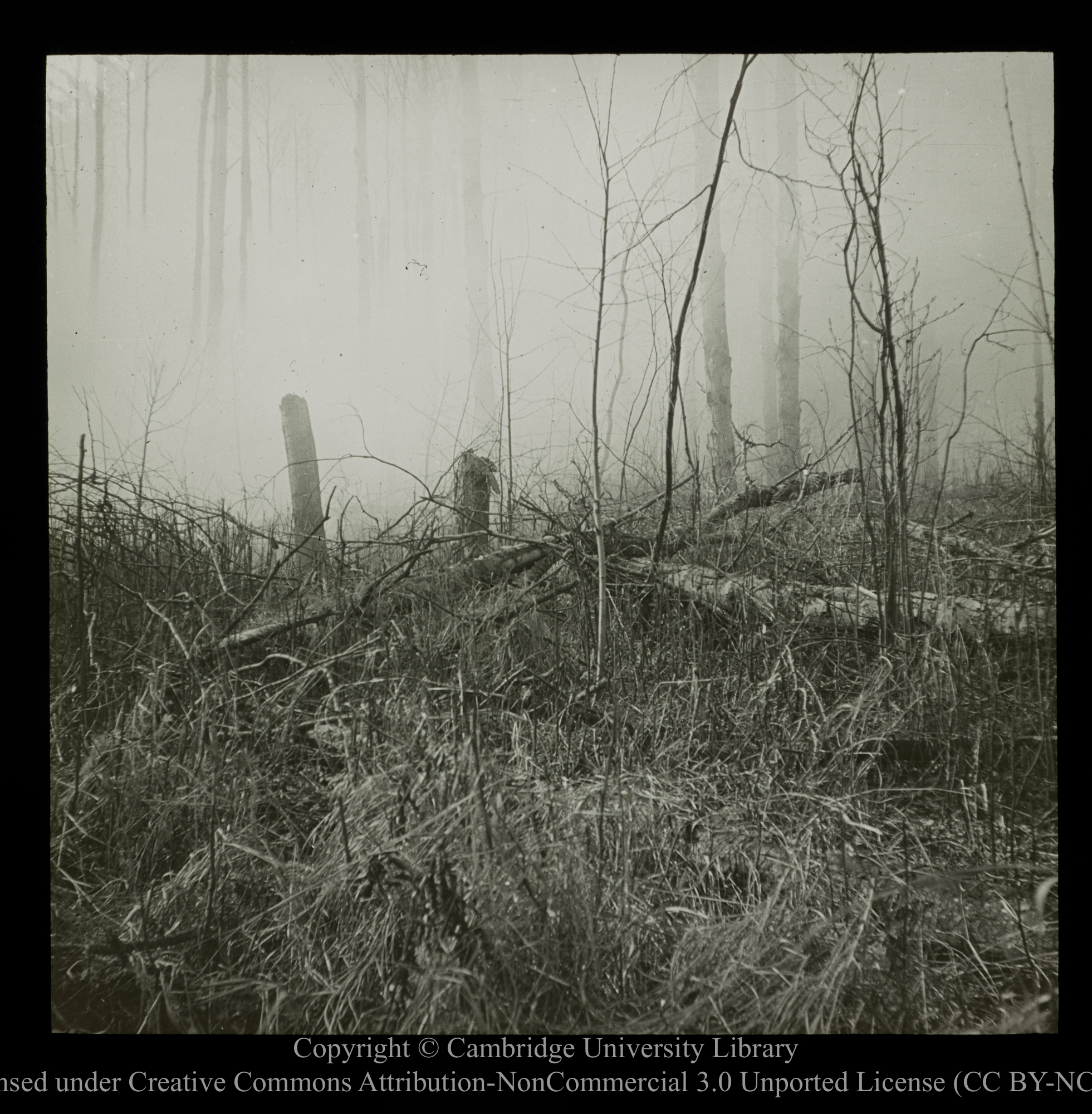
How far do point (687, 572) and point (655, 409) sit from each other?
0.63 m

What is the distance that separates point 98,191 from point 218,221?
Result: 0.32 metres

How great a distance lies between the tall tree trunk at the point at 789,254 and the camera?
201cm

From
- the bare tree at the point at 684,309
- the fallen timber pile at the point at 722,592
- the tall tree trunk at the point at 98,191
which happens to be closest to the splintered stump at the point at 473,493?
the fallen timber pile at the point at 722,592

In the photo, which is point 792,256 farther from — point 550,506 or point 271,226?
point 271,226

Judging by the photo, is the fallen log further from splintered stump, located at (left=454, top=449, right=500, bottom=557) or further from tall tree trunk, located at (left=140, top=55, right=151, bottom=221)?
tall tree trunk, located at (left=140, top=55, right=151, bottom=221)

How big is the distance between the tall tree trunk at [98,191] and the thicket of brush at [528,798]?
59 centimetres

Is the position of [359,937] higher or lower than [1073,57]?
lower

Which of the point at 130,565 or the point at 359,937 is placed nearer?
the point at 359,937

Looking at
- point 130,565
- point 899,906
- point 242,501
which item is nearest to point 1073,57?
point 899,906

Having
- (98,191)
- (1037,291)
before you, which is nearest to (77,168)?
(98,191)

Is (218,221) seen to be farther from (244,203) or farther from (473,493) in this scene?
(473,493)

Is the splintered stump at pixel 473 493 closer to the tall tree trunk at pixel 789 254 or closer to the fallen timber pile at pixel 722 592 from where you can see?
the fallen timber pile at pixel 722 592

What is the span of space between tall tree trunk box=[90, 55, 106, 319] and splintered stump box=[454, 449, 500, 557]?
118cm

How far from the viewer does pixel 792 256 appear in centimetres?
283
